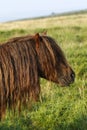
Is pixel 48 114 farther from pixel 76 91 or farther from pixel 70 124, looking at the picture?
pixel 76 91

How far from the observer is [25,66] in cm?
305

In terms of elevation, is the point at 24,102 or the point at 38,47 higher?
the point at 38,47

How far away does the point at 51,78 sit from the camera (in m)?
3.26

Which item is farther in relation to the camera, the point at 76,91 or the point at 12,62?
the point at 76,91

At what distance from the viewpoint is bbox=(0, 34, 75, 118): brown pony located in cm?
302

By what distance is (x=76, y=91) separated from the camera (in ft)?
19.9

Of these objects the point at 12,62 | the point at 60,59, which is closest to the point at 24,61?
the point at 12,62

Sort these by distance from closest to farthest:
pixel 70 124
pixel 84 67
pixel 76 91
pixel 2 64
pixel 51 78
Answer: pixel 2 64 → pixel 51 78 → pixel 70 124 → pixel 76 91 → pixel 84 67

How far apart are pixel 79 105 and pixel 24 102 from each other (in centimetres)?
210

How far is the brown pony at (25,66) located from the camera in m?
3.02

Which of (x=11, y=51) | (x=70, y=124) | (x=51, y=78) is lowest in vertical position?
(x=70, y=124)

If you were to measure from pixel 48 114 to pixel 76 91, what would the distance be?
113cm

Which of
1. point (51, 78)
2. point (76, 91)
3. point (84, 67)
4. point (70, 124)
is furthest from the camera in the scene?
point (84, 67)

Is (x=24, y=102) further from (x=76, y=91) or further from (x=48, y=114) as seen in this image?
(x=76, y=91)
